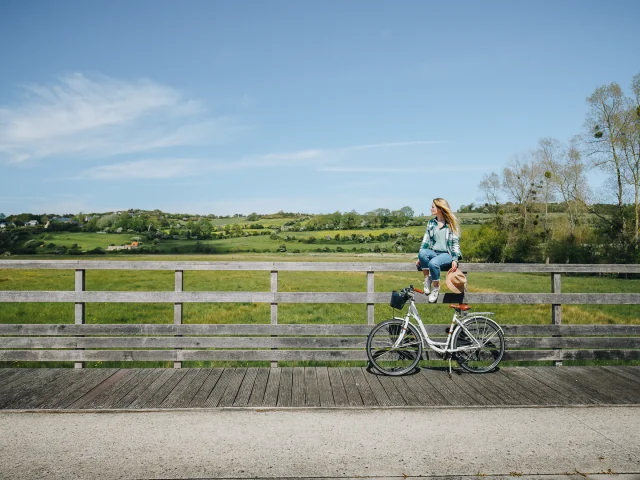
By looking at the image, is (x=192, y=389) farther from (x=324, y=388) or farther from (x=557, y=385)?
(x=557, y=385)

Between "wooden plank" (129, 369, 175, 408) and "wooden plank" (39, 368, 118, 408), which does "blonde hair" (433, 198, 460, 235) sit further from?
"wooden plank" (39, 368, 118, 408)

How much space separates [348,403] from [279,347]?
5.74 feet

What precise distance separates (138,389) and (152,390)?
0.64 ft

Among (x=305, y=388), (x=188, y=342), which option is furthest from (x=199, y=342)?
(x=305, y=388)

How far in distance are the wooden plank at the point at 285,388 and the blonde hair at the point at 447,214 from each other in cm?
299

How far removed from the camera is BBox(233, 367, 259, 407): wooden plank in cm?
602

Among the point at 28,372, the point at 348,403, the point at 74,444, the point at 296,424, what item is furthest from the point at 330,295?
the point at 28,372

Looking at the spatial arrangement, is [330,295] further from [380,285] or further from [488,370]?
[380,285]

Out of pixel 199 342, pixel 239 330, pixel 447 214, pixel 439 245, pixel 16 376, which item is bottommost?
pixel 16 376

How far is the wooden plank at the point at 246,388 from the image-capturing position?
6.02 metres

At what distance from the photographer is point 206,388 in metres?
6.55

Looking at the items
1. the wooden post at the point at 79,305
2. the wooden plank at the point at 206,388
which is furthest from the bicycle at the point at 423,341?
the wooden post at the point at 79,305

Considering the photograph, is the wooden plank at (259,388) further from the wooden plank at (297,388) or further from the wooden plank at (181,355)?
the wooden plank at (297,388)

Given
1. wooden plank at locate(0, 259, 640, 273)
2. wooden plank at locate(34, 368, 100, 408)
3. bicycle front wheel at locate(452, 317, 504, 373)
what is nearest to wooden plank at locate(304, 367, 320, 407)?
wooden plank at locate(0, 259, 640, 273)
